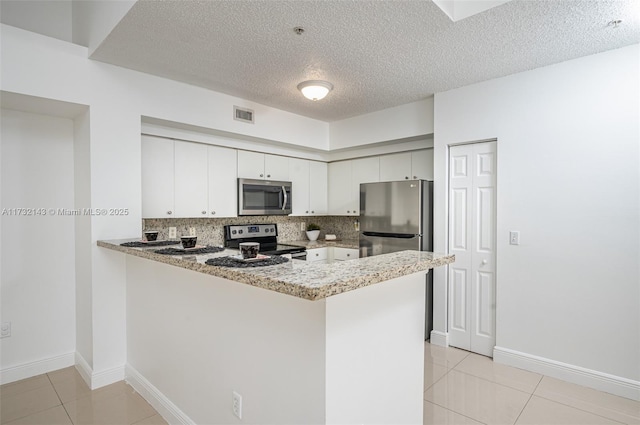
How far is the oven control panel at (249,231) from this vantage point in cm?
407

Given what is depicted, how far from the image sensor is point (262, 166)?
417cm

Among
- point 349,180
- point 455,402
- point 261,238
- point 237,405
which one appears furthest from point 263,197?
point 455,402

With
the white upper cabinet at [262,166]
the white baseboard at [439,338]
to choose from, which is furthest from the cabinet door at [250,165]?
the white baseboard at [439,338]

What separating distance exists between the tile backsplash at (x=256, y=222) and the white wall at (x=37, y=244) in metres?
0.74

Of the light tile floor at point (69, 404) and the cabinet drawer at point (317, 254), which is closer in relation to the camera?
the light tile floor at point (69, 404)

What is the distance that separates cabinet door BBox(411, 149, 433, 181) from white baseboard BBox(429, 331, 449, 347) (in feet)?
5.74

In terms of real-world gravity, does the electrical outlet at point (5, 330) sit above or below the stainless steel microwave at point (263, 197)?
below

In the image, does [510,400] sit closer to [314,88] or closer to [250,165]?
[314,88]

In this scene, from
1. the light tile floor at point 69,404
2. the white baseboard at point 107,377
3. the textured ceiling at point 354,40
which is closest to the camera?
the textured ceiling at point 354,40

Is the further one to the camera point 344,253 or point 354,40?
point 344,253

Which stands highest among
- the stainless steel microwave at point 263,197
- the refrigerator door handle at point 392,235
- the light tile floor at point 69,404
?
the stainless steel microwave at point 263,197

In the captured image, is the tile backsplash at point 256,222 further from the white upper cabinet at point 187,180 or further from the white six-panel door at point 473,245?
the white six-panel door at point 473,245

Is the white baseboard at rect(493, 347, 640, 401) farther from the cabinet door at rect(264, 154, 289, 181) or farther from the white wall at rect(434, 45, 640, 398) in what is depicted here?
the cabinet door at rect(264, 154, 289, 181)

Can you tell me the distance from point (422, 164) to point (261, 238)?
2.21 meters
